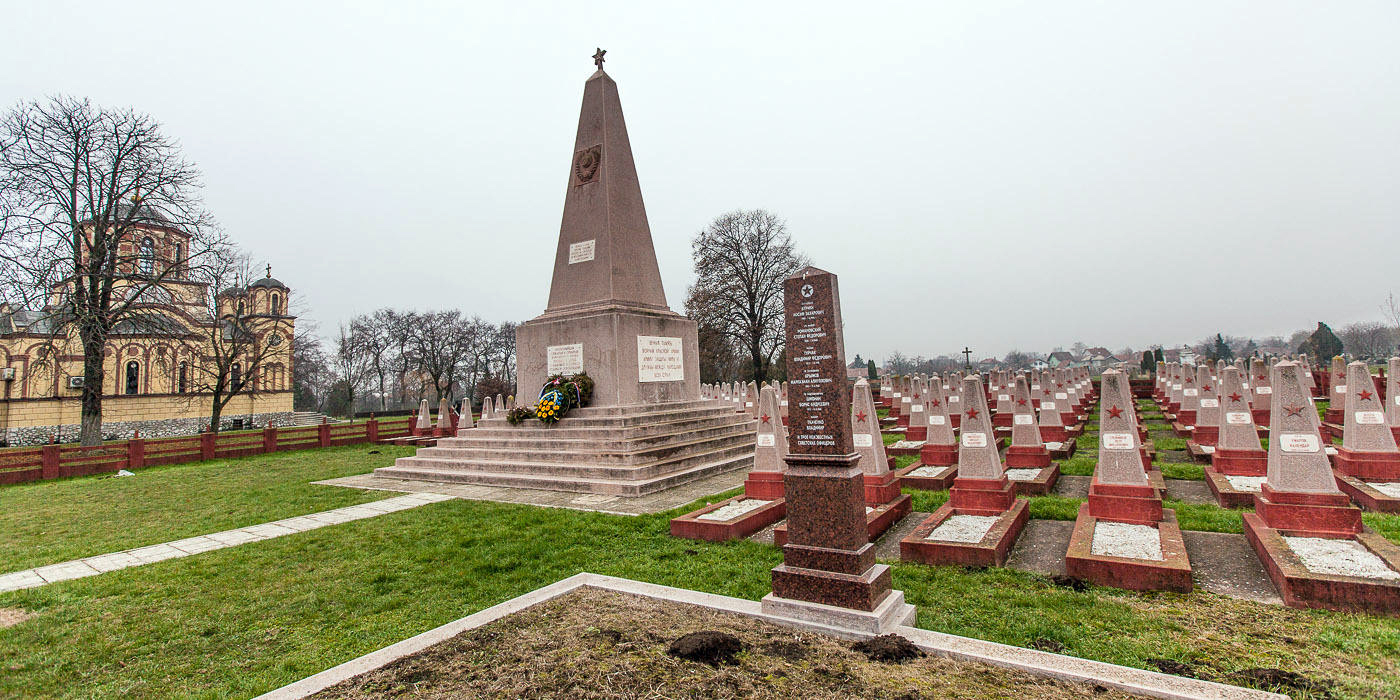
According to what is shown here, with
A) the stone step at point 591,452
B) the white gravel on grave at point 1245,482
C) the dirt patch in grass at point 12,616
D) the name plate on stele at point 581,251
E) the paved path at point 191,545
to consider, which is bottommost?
the dirt patch in grass at point 12,616

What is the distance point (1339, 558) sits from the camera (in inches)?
166

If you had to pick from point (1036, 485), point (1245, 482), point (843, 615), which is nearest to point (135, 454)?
point (843, 615)

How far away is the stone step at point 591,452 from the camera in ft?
32.4

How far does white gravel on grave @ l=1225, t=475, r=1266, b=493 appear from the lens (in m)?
6.65

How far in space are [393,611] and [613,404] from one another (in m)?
7.19

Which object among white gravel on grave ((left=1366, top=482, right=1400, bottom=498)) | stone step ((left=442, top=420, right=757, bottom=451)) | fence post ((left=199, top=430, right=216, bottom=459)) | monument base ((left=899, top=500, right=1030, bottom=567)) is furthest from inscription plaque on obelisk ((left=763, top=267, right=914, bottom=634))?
fence post ((left=199, top=430, right=216, bottom=459))

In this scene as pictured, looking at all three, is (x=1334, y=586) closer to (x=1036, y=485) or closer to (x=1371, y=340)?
(x=1036, y=485)

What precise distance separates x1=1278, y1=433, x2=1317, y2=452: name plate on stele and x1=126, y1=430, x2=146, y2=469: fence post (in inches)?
882

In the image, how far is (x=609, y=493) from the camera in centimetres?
905

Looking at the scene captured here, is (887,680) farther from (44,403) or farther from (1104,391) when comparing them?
(44,403)

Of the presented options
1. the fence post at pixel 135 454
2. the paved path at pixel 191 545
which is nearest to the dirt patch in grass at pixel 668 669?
the paved path at pixel 191 545

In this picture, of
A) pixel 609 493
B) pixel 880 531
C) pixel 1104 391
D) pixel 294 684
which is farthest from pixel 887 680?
pixel 609 493

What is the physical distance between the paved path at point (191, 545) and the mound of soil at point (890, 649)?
23.8 feet

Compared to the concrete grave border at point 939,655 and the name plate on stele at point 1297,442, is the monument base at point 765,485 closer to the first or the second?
the concrete grave border at point 939,655
